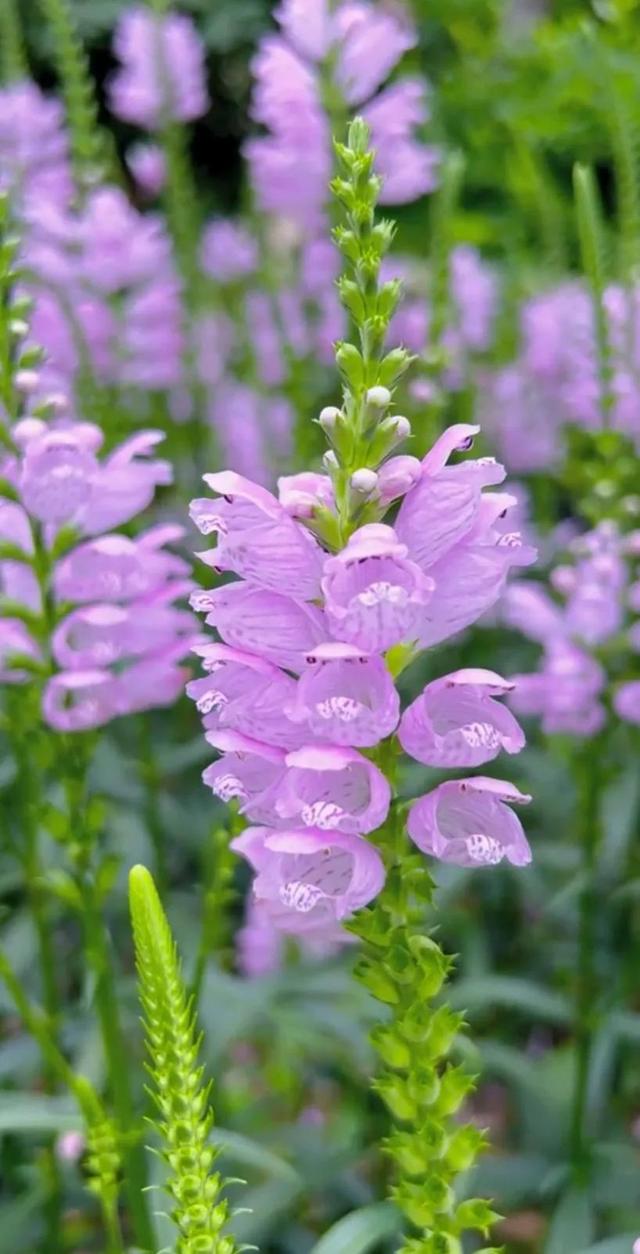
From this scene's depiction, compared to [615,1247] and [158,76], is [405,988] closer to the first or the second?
[615,1247]

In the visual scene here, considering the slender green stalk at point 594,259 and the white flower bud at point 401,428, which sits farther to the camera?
the slender green stalk at point 594,259

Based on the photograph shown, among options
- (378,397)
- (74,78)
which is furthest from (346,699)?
(74,78)

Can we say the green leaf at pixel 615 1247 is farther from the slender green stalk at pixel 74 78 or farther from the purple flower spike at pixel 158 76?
the purple flower spike at pixel 158 76

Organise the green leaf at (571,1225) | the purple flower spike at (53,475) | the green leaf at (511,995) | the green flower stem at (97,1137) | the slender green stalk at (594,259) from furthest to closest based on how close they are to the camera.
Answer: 1. the green leaf at (511,995)
2. the green leaf at (571,1225)
3. the slender green stalk at (594,259)
4. the purple flower spike at (53,475)
5. the green flower stem at (97,1137)

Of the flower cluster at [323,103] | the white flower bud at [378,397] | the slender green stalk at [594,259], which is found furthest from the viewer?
the flower cluster at [323,103]

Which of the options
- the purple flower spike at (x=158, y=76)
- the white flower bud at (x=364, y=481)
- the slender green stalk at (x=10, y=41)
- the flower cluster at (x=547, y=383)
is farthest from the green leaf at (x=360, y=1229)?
the purple flower spike at (x=158, y=76)

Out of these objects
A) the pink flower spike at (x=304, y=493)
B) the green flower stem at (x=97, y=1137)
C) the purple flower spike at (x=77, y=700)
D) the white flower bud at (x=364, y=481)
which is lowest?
the green flower stem at (x=97, y=1137)

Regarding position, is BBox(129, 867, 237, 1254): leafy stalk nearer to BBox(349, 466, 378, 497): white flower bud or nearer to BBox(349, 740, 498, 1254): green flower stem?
BBox(349, 740, 498, 1254): green flower stem
